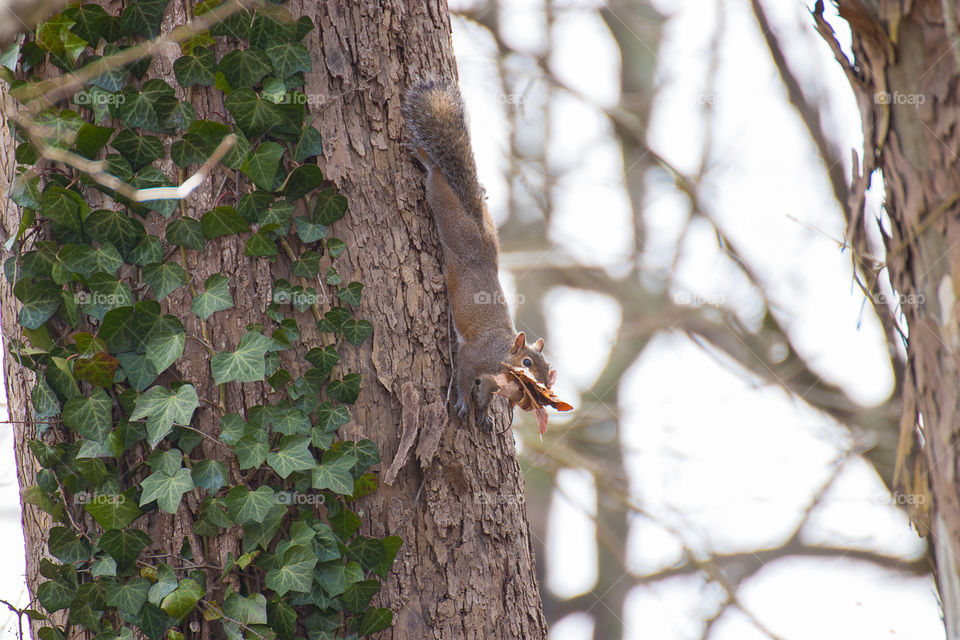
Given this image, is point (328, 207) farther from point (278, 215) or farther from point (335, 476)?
point (335, 476)

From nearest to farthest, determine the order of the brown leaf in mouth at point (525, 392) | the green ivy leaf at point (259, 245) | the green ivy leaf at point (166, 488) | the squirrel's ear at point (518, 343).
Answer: the green ivy leaf at point (166, 488) → the green ivy leaf at point (259, 245) → the brown leaf in mouth at point (525, 392) → the squirrel's ear at point (518, 343)

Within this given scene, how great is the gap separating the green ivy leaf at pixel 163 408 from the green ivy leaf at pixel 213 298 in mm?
147

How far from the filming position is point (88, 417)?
141 cm

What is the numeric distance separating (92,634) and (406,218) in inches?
41.2

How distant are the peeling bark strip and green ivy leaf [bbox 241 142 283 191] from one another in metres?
1.16

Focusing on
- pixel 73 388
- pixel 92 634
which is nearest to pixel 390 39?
pixel 73 388

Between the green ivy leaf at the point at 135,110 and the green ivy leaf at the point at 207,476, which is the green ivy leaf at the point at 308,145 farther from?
the green ivy leaf at the point at 207,476

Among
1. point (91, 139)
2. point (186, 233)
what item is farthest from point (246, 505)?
point (91, 139)

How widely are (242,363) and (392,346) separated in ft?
1.04

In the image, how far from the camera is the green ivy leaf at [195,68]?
147cm

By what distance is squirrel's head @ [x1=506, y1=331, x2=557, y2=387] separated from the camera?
2074 millimetres

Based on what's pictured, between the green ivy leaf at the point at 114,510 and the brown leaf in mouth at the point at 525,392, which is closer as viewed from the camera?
the green ivy leaf at the point at 114,510

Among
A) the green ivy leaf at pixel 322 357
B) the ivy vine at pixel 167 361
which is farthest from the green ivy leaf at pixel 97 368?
the green ivy leaf at pixel 322 357

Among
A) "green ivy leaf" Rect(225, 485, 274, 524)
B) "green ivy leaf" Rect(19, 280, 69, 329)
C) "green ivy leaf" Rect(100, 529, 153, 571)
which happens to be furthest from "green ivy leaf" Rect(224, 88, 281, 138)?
Answer: "green ivy leaf" Rect(100, 529, 153, 571)
